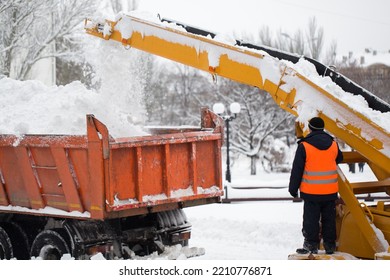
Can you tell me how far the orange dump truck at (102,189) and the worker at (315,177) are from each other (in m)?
1.53

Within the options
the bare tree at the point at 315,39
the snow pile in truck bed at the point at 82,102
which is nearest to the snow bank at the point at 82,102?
the snow pile in truck bed at the point at 82,102

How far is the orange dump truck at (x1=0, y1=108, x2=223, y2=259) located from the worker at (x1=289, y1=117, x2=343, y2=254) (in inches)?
60.2

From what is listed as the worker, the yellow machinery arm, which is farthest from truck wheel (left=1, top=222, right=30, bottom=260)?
the worker

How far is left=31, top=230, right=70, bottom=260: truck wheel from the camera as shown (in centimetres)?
698

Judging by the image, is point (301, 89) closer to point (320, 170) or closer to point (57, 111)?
point (320, 170)

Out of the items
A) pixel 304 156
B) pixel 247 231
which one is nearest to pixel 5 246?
pixel 304 156

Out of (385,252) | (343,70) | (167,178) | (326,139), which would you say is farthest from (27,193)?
(343,70)

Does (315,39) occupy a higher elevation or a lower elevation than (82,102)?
higher

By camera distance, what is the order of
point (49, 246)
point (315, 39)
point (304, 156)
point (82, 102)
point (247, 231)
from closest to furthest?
point (304, 156) < point (49, 246) < point (82, 102) < point (247, 231) < point (315, 39)

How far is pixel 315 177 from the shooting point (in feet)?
19.5

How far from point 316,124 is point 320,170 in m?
0.40

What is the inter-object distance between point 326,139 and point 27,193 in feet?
10.6

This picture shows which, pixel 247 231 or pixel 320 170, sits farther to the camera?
pixel 247 231

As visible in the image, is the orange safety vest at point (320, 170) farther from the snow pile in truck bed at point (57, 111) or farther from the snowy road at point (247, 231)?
the snowy road at point (247, 231)
